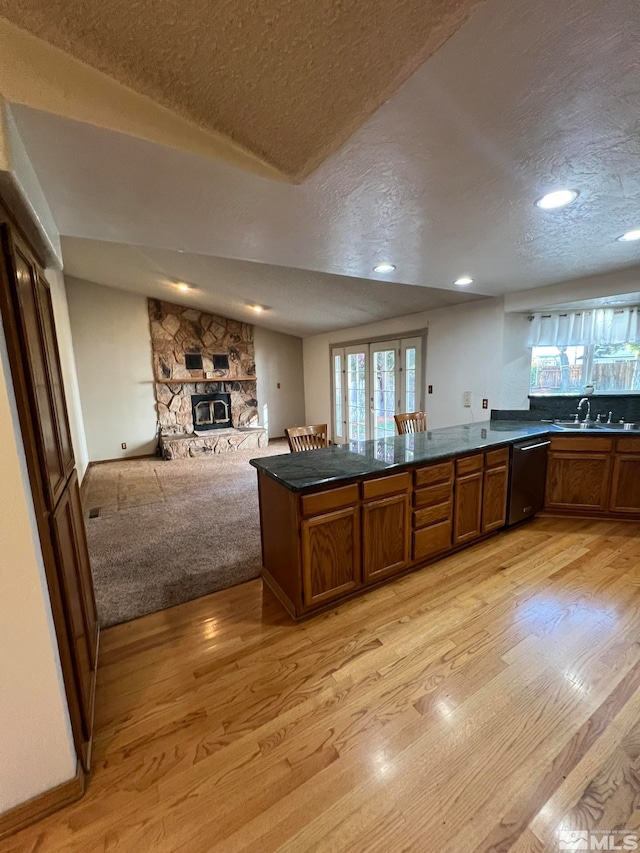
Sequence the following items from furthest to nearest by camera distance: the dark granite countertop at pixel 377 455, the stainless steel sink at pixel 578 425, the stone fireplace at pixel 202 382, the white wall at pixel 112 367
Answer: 1. the stone fireplace at pixel 202 382
2. the white wall at pixel 112 367
3. the stainless steel sink at pixel 578 425
4. the dark granite countertop at pixel 377 455

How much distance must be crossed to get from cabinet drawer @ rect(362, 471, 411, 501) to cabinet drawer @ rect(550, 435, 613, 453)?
181 centimetres

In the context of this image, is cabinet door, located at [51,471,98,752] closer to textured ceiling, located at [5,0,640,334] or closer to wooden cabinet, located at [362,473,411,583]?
textured ceiling, located at [5,0,640,334]

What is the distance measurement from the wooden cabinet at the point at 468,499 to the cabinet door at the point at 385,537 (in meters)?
0.50

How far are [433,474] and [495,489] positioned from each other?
788 millimetres

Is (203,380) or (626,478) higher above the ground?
(203,380)

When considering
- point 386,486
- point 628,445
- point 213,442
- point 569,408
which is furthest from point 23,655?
point 213,442

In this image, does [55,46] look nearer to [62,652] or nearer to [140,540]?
[62,652]

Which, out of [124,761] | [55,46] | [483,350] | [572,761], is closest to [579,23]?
[55,46]

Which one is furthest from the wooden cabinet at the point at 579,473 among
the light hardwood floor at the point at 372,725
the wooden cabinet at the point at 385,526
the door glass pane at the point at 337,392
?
the door glass pane at the point at 337,392

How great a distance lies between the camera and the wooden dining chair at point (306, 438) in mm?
2818

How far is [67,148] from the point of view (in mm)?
1124

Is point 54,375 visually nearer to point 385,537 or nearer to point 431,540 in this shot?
point 385,537

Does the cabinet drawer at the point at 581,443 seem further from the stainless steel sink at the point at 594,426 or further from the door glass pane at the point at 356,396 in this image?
the door glass pane at the point at 356,396

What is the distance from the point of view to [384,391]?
553 cm
